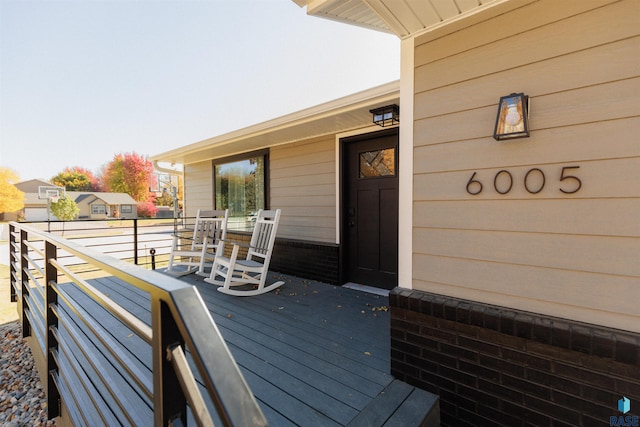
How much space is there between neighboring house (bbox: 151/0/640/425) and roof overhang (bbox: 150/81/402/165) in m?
0.96

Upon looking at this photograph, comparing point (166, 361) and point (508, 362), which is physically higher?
point (166, 361)

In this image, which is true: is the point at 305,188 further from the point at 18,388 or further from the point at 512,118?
the point at 18,388

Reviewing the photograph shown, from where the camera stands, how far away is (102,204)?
3250 cm

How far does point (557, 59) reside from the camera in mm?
1326

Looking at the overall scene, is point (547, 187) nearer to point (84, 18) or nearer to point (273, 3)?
point (273, 3)

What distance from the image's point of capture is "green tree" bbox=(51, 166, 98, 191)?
122ft

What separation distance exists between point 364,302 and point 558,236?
7.25ft

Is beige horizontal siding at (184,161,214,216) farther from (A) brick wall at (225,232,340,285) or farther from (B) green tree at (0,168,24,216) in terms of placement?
(B) green tree at (0,168,24,216)

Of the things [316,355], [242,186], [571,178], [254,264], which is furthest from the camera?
[242,186]

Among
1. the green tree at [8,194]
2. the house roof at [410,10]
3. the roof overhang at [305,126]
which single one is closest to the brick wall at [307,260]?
the roof overhang at [305,126]

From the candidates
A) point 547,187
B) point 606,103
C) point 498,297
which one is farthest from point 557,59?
point 498,297

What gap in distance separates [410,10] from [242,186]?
14.8ft

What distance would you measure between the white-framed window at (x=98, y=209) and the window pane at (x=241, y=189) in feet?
114

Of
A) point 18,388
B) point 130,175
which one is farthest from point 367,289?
point 130,175
